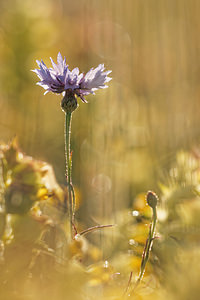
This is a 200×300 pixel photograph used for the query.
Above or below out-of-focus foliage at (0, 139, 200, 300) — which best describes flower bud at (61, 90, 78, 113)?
above

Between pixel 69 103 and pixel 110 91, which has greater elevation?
pixel 110 91

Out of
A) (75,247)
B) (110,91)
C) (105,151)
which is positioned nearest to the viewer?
(75,247)

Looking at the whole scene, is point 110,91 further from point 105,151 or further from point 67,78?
point 67,78

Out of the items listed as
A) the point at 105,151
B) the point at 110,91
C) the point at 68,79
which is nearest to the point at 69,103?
the point at 68,79

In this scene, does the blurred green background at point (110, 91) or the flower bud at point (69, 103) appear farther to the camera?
the blurred green background at point (110, 91)

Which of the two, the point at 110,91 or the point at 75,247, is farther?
the point at 110,91

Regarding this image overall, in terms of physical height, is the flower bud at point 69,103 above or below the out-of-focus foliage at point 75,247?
above

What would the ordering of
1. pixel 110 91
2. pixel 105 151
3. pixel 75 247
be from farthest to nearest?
pixel 110 91, pixel 105 151, pixel 75 247
